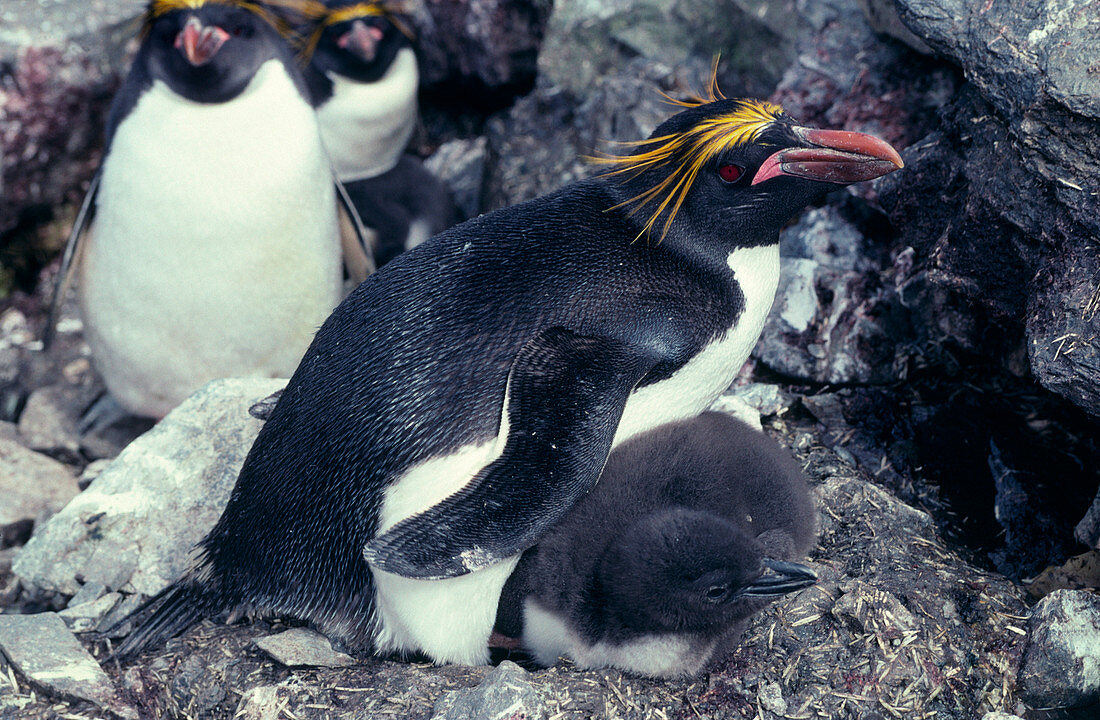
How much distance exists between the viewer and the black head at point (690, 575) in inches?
89.7

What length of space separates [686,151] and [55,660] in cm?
214

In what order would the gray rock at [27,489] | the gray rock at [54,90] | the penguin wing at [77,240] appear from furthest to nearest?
the gray rock at [54,90] < the penguin wing at [77,240] < the gray rock at [27,489]

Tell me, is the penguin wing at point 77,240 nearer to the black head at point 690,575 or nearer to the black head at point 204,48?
the black head at point 204,48

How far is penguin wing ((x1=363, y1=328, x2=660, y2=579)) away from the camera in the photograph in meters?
2.28

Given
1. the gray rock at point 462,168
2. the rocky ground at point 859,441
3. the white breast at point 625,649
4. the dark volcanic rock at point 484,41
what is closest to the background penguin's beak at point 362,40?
the dark volcanic rock at point 484,41

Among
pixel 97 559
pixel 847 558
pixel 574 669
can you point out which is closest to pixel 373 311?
pixel 574 669

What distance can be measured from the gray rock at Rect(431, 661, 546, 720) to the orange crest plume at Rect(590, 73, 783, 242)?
1165 millimetres

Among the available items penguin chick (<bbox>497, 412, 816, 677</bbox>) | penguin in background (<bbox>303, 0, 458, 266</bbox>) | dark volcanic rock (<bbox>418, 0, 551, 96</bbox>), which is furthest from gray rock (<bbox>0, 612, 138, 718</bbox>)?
dark volcanic rock (<bbox>418, 0, 551, 96</bbox>)

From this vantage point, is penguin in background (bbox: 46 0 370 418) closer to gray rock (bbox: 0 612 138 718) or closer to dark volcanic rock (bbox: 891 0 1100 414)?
gray rock (bbox: 0 612 138 718)

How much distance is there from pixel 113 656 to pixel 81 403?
2151mm

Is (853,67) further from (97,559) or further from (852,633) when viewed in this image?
(97,559)

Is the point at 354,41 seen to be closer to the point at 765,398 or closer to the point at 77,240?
the point at 77,240

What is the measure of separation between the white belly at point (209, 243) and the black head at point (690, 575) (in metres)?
2.18

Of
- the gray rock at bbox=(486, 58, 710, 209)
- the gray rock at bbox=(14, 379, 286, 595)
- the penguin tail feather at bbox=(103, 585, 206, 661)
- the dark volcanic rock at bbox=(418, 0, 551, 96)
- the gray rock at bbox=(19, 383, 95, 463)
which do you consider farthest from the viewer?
the dark volcanic rock at bbox=(418, 0, 551, 96)
